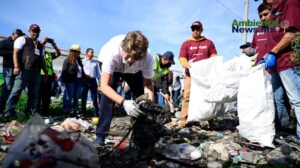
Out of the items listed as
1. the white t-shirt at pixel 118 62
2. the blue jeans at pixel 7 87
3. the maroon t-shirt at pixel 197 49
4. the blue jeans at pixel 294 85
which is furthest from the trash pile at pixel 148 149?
the maroon t-shirt at pixel 197 49

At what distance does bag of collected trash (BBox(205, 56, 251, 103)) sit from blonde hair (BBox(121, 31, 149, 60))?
1.50 m

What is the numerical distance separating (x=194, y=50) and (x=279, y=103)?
1639 millimetres

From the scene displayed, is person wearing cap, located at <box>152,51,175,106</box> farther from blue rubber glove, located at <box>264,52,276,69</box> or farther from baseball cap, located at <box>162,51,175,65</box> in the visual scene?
blue rubber glove, located at <box>264,52,276,69</box>

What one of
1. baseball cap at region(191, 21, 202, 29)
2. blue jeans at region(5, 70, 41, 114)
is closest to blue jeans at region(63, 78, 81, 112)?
blue jeans at region(5, 70, 41, 114)

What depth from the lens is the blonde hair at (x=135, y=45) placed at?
2.53 metres

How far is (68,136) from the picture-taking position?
1.49 meters

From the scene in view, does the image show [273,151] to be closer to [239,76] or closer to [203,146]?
[203,146]

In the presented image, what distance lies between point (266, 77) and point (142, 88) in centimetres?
135

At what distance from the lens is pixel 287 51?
10.4 feet

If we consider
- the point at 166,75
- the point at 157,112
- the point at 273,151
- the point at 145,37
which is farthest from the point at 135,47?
the point at 166,75

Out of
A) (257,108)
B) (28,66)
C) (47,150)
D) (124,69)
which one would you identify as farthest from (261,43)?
(28,66)

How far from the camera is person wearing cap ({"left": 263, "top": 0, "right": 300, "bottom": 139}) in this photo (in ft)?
9.89

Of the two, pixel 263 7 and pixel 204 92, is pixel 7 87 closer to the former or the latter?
pixel 204 92

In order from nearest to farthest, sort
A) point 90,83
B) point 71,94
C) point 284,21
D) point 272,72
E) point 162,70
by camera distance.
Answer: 1. point 284,21
2. point 272,72
3. point 71,94
4. point 90,83
5. point 162,70
